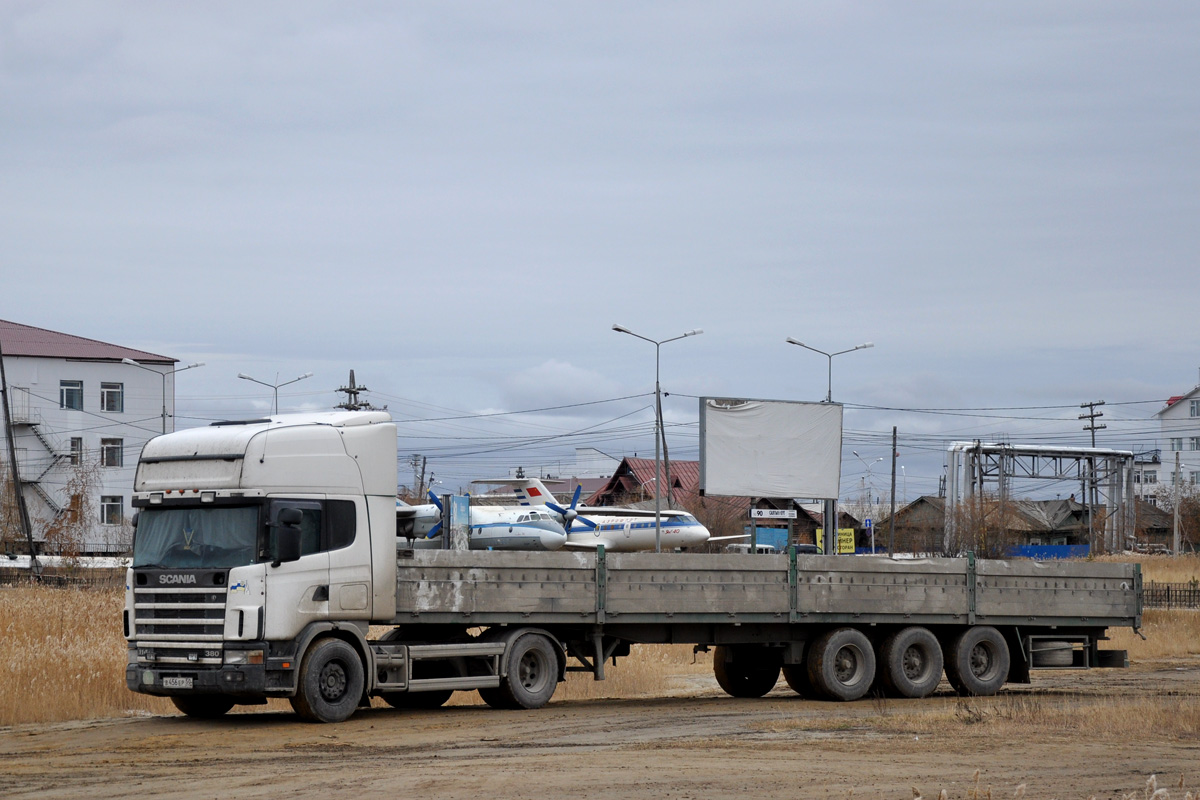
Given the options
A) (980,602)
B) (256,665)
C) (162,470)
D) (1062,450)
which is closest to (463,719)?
(256,665)

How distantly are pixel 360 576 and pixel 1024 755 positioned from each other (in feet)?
25.3

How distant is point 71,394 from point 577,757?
65143 mm

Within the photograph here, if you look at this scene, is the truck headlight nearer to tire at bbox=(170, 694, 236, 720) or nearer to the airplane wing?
tire at bbox=(170, 694, 236, 720)

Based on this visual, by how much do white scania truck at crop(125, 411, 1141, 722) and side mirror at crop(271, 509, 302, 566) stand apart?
17 mm

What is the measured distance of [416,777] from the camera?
1170cm

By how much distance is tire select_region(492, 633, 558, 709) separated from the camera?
17.7m

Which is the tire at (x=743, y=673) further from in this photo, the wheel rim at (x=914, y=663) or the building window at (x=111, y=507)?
the building window at (x=111, y=507)

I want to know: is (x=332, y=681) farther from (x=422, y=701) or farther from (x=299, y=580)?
(x=422, y=701)

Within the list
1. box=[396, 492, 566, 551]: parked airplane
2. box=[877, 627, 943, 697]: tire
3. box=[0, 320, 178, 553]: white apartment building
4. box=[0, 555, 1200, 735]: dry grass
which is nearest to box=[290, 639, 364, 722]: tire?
box=[0, 555, 1200, 735]: dry grass

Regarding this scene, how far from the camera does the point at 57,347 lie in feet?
236

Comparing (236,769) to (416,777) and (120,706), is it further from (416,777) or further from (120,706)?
(120,706)

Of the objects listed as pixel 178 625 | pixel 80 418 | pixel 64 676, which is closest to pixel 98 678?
pixel 64 676

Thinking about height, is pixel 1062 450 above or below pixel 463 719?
above

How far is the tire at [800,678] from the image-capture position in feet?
67.1
